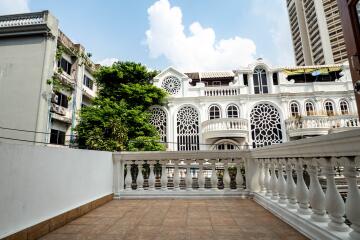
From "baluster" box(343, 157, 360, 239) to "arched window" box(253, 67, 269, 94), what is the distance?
617 inches

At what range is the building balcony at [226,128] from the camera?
14000 millimetres

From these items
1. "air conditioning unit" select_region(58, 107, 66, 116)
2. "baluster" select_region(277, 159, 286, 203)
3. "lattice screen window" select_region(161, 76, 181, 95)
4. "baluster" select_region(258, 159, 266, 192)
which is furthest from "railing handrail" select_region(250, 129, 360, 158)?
"air conditioning unit" select_region(58, 107, 66, 116)

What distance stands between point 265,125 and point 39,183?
15297 mm

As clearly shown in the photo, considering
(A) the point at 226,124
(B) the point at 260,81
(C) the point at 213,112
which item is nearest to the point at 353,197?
(A) the point at 226,124

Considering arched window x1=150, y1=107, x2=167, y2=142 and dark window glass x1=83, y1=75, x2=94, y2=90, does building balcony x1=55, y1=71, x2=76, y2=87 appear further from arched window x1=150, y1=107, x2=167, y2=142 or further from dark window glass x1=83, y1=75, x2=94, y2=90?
arched window x1=150, y1=107, x2=167, y2=142

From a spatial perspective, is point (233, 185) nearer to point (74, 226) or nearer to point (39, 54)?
point (74, 226)

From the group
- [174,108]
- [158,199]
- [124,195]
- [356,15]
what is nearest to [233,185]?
[158,199]

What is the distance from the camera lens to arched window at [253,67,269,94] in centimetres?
1622

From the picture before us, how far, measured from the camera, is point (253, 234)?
221cm

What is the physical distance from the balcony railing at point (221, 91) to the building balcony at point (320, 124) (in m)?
4.79

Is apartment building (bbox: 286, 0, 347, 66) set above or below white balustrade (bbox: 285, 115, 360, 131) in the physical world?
above

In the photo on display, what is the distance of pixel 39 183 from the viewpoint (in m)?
2.22

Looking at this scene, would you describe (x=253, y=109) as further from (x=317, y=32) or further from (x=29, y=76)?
→ (x=317, y=32)

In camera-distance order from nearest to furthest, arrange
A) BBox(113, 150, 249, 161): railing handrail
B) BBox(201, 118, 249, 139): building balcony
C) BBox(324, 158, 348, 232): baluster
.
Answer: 1. BBox(324, 158, 348, 232): baluster
2. BBox(113, 150, 249, 161): railing handrail
3. BBox(201, 118, 249, 139): building balcony
